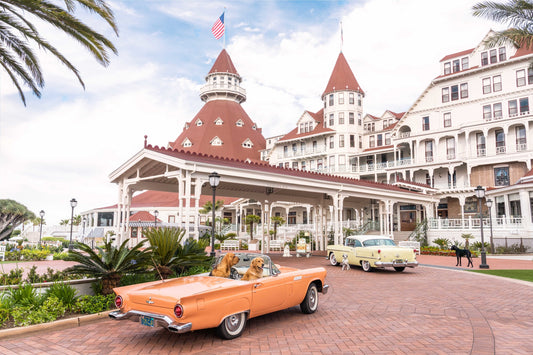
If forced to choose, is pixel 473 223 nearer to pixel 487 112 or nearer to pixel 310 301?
pixel 487 112

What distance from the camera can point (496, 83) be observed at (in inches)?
1442

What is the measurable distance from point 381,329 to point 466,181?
35884 mm

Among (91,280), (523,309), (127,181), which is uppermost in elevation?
(127,181)

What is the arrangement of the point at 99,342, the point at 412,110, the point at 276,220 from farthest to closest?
the point at 412,110, the point at 276,220, the point at 99,342

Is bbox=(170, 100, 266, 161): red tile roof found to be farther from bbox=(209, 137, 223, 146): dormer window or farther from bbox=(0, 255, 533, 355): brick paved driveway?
bbox=(0, 255, 533, 355): brick paved driveway

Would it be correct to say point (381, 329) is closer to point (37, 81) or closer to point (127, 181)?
point (37, 81)

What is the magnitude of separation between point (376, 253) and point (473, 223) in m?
19.3

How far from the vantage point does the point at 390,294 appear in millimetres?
10523

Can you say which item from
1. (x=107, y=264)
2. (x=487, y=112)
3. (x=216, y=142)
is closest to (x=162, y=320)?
(x=107, y=264)

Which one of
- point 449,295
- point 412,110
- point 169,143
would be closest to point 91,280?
point 449,295

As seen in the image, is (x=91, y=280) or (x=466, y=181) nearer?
(x=91, y=280)

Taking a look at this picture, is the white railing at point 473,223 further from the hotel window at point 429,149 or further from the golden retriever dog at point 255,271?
the golden retriever dog at point 255,271

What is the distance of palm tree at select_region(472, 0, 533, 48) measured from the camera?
16672 millimetres

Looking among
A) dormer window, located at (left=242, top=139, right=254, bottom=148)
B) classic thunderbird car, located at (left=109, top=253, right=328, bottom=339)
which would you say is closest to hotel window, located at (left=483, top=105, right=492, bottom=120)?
dormer window, located at (left=242, top=139, right=254, bottom=148)
